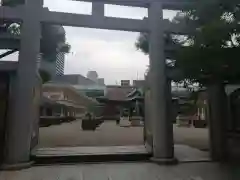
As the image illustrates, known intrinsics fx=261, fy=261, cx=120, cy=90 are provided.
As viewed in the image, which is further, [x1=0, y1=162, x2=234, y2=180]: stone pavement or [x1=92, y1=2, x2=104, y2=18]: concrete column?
[x1=92, y1=2, x2=104, y2=18]: concrete column

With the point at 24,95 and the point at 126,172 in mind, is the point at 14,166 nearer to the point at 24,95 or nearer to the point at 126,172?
the point at 24,95

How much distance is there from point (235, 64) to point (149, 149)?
3.65m

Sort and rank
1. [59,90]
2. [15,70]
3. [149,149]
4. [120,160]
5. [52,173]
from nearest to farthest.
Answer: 1. [52,173]
2. [15,70]
3. [120,160]
4. [149,149]
5. [59,90]

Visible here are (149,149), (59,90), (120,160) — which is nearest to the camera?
(120,160)

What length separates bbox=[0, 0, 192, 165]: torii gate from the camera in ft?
18.7

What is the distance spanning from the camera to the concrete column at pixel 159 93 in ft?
20.7

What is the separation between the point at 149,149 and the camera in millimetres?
6902

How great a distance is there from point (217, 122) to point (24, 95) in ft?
15.6

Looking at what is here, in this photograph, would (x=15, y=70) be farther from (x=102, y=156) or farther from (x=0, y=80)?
(x=102, y=156)

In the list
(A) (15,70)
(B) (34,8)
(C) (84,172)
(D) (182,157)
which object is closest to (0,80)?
(A) (15,70)

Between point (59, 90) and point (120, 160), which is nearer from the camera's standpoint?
point (120, 160)

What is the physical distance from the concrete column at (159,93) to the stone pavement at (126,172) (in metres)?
0.49

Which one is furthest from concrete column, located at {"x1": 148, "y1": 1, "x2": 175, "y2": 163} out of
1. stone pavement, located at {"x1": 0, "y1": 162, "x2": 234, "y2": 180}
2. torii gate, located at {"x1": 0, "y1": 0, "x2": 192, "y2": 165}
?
stone pavement, located at {"x1": 0, "y1": 162, "x2": 234, "y2": 180}

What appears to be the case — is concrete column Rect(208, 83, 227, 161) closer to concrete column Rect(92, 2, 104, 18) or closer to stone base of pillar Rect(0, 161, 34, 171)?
concrete column Rect(92, 2, 104, 18)
